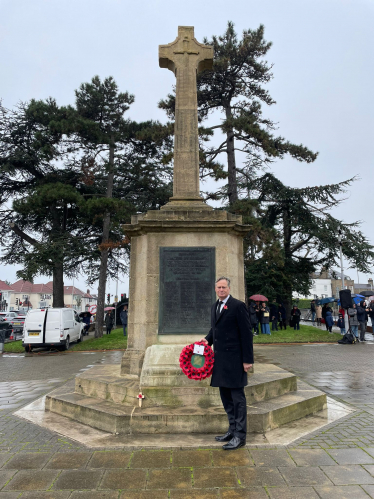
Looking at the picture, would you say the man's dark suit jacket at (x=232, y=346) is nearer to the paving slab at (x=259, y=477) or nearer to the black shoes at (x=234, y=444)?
the black shoes at (x=234, y=444)

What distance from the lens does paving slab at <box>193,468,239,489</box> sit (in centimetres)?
328

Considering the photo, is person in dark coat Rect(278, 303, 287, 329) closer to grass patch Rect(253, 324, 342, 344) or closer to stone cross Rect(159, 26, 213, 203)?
grass patch Rect(253, 324, 342, 344)

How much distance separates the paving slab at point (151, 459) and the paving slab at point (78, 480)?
0.38 metres

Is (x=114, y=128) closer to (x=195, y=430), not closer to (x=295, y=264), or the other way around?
(x=295, y=264)

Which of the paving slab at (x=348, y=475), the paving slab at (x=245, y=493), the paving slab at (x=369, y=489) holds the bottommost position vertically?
the paving slab at (x=245, y=493)

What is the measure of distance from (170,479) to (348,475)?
161cm

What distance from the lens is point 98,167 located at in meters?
23.7

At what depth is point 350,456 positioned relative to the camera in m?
3.90

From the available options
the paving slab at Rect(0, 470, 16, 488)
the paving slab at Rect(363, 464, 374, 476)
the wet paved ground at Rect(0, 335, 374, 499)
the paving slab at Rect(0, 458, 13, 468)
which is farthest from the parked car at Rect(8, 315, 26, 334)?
the paving slab at Rect(363, 464, 374, 476)

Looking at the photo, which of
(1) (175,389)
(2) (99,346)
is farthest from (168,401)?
(2) (99,346)

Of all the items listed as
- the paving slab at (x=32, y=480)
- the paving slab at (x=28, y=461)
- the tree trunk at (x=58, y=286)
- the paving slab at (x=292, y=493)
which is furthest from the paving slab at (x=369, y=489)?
the tree trunk at (x=58, y=286)

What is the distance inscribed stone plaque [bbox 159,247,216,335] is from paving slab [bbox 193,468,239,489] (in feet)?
8.46

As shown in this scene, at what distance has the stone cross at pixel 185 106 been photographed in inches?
284

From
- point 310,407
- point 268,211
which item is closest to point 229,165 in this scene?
point 268,211
